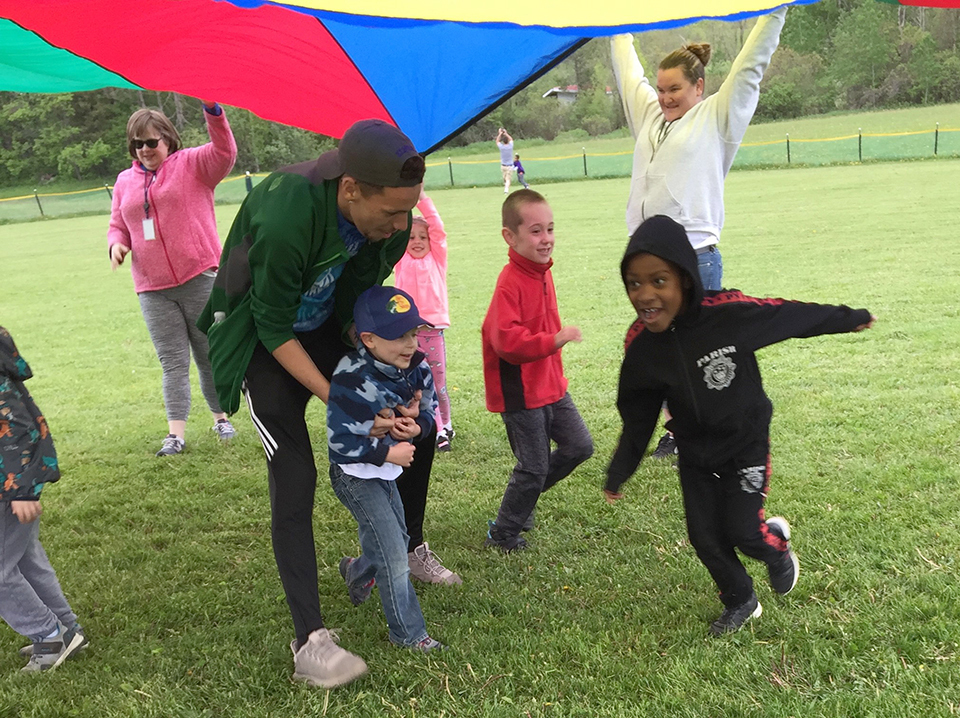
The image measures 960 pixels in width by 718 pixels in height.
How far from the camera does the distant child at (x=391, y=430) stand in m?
3.10

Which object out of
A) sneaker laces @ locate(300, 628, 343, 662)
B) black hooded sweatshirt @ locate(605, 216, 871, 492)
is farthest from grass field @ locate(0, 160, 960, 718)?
black hooded sweatshirt @ locate(605, 216, 871, 492)

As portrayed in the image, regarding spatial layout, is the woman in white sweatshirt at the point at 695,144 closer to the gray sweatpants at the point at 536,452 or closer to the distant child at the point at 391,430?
the gray sweatpants at the point at 536,452

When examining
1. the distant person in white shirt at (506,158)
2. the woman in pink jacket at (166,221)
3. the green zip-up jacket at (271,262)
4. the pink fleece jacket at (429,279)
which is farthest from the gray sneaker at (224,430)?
the distant person in white shirt at (506,158)

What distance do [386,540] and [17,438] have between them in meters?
1.40

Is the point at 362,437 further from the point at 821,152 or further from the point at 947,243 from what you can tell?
the point at 821,152

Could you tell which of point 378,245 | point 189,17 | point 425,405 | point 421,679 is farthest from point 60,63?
point 421,679

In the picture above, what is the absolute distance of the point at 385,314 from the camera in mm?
3098

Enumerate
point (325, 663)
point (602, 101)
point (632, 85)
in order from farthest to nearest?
point (602, 101), point (632, 85), point (325, 663)

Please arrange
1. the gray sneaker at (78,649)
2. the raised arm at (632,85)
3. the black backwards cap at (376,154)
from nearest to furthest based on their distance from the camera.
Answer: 1. the black backwards cap at (376,154)
2. the gray sneaker at (78,649)
3. the raised arm at (632,85)

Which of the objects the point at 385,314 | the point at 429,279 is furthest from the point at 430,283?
the point at 385,314

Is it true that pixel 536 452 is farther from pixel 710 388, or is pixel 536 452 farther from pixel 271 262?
pixel 271 262

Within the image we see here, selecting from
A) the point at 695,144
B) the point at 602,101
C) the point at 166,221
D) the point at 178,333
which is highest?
the point at 602,101

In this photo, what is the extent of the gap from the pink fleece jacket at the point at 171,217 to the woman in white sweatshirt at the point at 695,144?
2.66m

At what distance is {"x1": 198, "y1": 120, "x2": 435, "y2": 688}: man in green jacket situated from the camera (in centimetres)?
288
